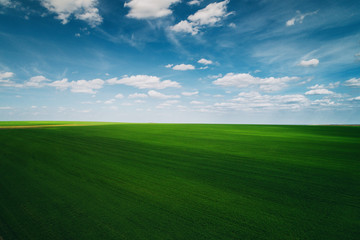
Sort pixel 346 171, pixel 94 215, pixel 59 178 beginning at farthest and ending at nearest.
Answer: pixel 346 171 → pixel 59 178 → pixel 94 215

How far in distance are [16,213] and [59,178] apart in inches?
89.8

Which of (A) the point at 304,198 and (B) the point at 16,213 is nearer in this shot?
(B) the point at 16,213

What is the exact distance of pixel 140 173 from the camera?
23.1 ft

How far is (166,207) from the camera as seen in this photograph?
4.49 metres

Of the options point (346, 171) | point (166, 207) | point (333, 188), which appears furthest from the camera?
point (346, 171)

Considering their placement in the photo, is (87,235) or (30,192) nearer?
(87,235)

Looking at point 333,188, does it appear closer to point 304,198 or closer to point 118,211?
point 304,198

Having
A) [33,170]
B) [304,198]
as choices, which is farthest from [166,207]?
[33,170]

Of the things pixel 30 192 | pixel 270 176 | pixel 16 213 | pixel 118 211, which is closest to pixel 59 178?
pixel 30 192

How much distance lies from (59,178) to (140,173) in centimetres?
288

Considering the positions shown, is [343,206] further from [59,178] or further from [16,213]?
[59,178]

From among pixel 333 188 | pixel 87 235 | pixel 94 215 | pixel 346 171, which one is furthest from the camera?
pixel 346 171

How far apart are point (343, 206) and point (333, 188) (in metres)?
1.29

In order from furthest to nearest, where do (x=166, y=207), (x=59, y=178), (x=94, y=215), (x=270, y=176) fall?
(x=270, y=176)
(x=59, y=178)
(x=166, y=207)
(x=94, y=215)
